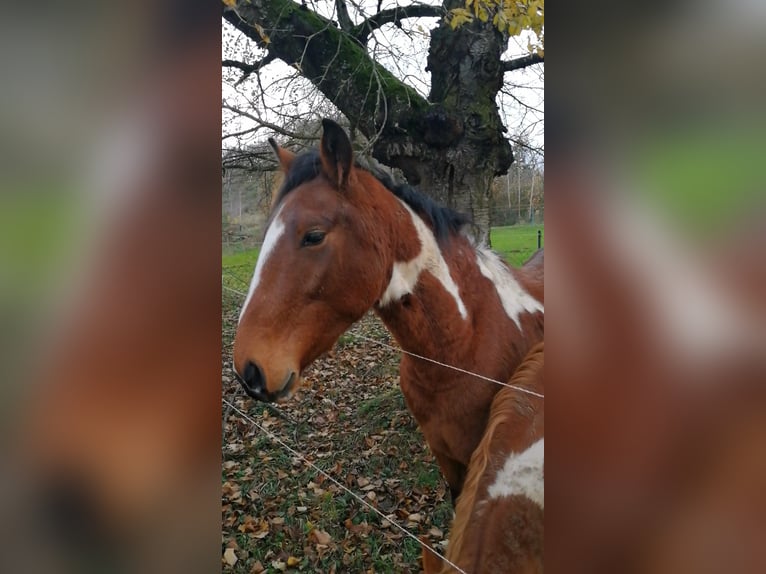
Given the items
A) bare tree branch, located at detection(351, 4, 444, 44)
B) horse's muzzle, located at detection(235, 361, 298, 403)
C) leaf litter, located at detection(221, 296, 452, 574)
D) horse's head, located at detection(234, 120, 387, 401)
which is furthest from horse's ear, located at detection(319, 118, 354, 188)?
horse's muzzle, located at detection(235, 361, 298, 403)

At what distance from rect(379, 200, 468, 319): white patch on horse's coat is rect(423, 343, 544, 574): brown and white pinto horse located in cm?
32

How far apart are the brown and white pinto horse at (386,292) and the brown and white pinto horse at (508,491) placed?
6 centimetres

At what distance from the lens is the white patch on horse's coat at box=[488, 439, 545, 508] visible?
166 centimetres

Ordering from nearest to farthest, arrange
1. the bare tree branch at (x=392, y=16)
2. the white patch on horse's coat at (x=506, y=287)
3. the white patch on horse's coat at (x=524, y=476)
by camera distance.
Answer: the white patch on horse's coat at (x=524, y=476)
the white patch on horse's coat at (x=506, y=287)
the bare tree branch at (x=392, y=16)

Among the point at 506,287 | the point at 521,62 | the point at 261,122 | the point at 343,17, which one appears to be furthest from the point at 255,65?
the point at 506,287

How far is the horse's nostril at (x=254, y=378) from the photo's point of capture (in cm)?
200

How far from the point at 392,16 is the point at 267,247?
2.94 ft

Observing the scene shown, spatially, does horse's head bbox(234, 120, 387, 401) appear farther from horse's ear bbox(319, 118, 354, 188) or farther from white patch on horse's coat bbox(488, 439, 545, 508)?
white patch on horse's coat bbox(488, 439, 545, 508)

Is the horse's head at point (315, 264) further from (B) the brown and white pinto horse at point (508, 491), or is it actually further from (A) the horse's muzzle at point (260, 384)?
(B) the brown and white pinto horse at point (508, 491)

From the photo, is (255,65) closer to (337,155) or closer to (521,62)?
(337,155)

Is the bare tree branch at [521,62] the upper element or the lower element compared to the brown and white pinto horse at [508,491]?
upper

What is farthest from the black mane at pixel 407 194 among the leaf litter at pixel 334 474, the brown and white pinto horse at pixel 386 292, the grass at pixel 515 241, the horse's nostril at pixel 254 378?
the horse's nostril at pixel 254 378

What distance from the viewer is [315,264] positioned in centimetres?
193
